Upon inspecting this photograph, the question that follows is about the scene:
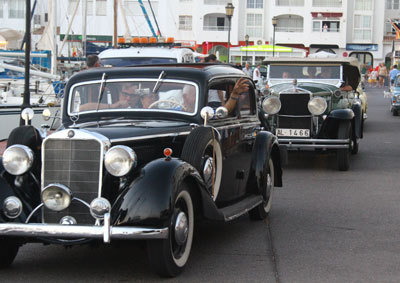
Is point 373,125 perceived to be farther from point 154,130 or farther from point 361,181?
point 154,130

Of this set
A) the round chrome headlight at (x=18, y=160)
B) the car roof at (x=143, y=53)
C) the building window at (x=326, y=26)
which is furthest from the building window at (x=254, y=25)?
the round chrome headlight at (x=18, y=160)

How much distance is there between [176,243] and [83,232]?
2.90 feet

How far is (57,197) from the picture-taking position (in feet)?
18.7

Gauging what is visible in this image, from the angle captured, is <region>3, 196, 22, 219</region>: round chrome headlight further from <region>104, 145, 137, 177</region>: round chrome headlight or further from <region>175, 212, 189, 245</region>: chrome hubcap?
<region>175, 212, 189, 245</region>: chrome hubcap

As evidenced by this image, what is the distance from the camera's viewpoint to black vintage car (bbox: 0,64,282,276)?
555 centimetres

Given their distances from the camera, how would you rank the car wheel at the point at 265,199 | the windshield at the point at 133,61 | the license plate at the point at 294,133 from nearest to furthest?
the car wheel at the point at 265,199, the license plate at the point at 294,133, the windshield at the point at 133,61

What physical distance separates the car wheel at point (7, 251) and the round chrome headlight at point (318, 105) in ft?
26.4

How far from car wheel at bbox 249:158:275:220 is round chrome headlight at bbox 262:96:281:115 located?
3.61m

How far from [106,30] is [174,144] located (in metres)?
65.6

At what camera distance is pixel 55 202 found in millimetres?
5691

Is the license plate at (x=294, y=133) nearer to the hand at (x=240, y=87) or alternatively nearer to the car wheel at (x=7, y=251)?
the hand at (x=240, y=87)

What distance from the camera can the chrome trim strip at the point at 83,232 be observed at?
533 centimetres

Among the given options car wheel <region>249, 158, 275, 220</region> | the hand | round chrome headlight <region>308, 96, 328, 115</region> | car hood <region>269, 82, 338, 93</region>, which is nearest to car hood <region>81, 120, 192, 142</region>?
the hand

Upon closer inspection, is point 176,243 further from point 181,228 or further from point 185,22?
point 185,22
